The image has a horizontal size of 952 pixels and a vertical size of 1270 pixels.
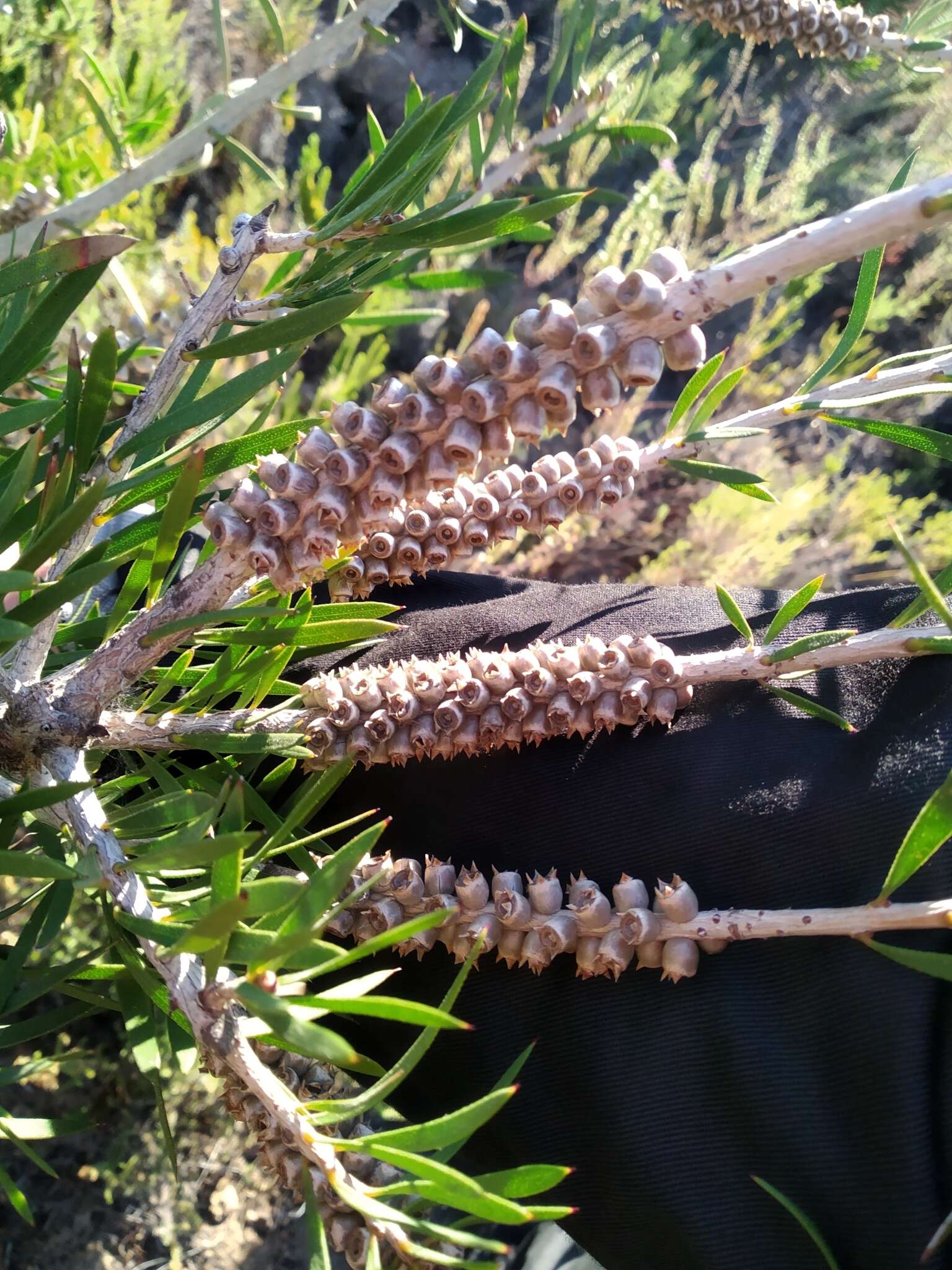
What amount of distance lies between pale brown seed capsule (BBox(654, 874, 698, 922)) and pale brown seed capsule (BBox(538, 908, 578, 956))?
40mm

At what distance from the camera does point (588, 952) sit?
368 mm

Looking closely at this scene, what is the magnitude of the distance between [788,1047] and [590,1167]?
4.7 inches

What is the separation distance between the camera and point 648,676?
1.32 feet

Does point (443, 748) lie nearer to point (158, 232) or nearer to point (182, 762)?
point (182, 762)

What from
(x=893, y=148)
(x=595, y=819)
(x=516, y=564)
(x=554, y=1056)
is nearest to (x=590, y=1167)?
(x=554, y=1056)

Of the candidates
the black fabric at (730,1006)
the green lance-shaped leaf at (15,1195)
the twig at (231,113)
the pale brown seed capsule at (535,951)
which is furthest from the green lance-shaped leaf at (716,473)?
the twig at (231,113)

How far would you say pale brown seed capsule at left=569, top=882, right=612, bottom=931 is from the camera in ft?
1.17

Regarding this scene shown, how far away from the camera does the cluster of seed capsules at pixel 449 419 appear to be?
0.74 ft

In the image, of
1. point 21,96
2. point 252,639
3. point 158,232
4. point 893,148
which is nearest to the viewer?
point 252,639

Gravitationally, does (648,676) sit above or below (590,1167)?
above

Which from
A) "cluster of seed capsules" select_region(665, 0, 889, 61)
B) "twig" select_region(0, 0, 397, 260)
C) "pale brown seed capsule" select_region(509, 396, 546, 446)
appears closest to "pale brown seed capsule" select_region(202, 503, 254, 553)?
"pale brown seed capsule" select_region(509, 396, 546, 446)

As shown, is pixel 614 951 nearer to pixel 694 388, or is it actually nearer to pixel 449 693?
pixel 449 693

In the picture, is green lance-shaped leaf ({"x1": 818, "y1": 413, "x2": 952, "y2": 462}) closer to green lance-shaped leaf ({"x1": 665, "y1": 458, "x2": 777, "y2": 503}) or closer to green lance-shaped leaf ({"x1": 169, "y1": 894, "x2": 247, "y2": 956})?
green lance-shaped leaf ({"x1": 665, "y1": 458, "x2": 777, "y2": 503})

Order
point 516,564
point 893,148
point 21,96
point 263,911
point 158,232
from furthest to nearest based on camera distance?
point 893,148, point 158,232, point 516,564, point 21,96, point 263,911
